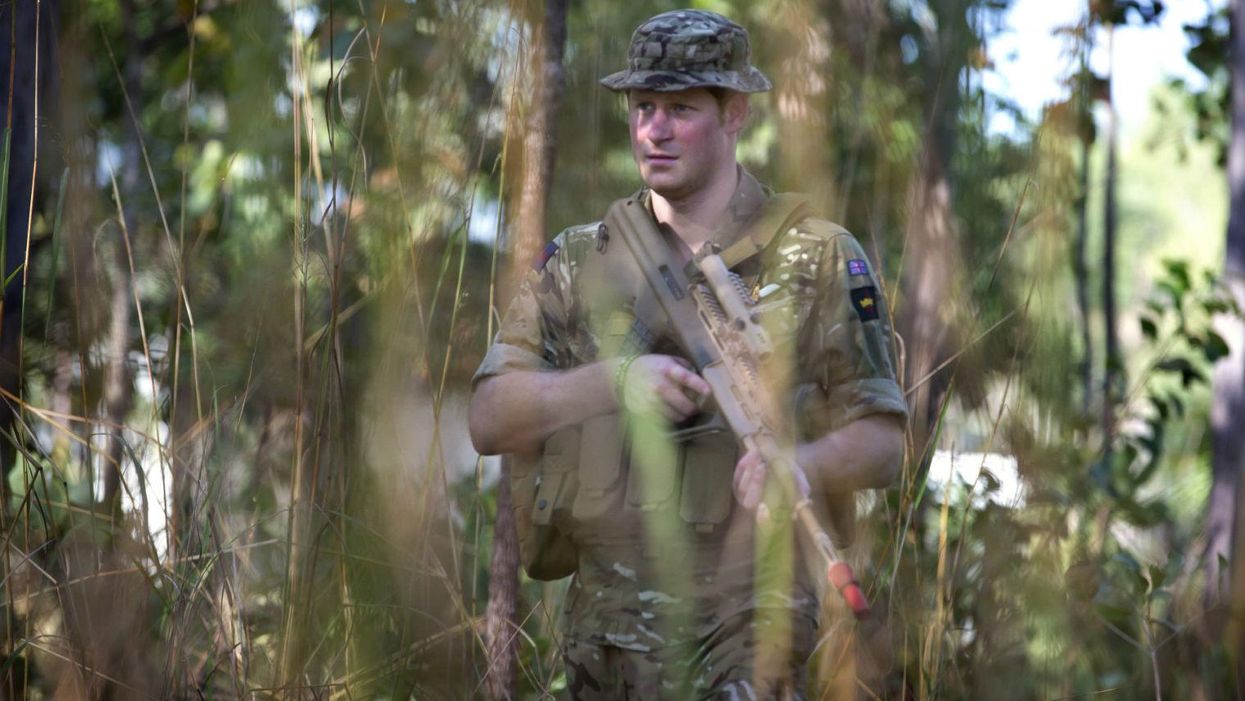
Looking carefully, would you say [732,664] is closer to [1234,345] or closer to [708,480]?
[708,480]

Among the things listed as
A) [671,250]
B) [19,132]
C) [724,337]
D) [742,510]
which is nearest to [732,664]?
[742,510]

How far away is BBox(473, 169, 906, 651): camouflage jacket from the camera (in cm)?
208

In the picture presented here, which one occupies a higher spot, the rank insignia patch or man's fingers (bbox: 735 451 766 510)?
the rank insignia patch

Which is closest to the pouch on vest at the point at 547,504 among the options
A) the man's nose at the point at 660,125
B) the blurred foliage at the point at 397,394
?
the blurred foliage at the point at 397,394

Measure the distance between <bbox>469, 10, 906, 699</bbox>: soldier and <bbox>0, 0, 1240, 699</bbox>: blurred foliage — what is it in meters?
0.17

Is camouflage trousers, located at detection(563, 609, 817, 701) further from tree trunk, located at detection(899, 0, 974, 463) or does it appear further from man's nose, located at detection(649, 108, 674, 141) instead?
man's nose, located at detection(649, 108, 674, 141)

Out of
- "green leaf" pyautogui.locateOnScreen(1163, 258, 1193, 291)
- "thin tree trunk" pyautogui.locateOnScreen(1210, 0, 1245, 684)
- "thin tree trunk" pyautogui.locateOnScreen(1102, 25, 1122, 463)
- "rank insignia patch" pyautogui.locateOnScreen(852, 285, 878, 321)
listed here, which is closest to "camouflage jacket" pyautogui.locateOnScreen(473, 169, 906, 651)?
"rank insignia patch" pyautogui.locateOnScreen(852, 285, 878, 321)

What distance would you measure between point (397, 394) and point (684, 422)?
0.48 m

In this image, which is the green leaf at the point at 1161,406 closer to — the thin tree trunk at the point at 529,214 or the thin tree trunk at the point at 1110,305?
the thin tree trunk at the point at 1110,305

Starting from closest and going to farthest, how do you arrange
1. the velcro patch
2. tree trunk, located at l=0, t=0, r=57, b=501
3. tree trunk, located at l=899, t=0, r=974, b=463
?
the velcro patch → tree trunk, located at l=899, t=0, r=974, b=463 → tree trunk, located at l=0, t=0, r=57, b=501

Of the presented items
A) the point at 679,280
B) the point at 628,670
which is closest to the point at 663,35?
the point at 679,280

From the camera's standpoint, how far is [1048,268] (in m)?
2.32

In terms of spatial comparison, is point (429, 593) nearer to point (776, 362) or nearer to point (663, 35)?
point (776, 362)

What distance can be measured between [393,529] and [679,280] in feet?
1.79
